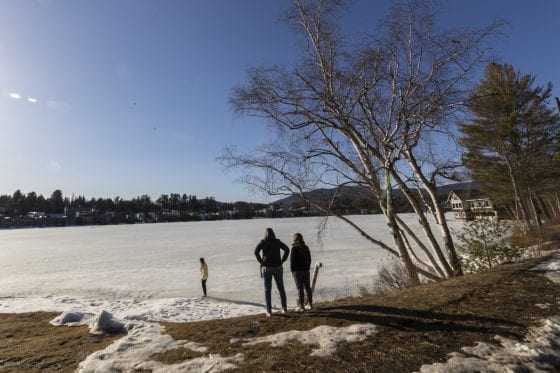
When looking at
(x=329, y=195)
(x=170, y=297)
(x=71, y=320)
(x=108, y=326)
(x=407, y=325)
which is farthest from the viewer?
(x=170, y=297)

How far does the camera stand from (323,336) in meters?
4.19

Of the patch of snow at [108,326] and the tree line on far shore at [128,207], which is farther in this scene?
the tree line on far shore at [128,207]

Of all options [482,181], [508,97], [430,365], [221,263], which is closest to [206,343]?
[430,365]

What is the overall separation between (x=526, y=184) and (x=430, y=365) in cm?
1997

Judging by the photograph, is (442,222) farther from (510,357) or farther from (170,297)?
(170,297)

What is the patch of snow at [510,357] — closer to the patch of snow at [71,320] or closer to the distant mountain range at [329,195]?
the distant mountain range at [329,195]

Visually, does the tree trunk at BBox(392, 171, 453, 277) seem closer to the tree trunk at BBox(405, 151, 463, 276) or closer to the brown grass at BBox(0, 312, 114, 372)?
the tree trunk at BBox(405, 151, 463, 276)

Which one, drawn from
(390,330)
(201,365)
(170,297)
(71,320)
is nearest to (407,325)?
(390,330)

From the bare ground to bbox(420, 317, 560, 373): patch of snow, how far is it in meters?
0.12

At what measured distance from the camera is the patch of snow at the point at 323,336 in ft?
13.0

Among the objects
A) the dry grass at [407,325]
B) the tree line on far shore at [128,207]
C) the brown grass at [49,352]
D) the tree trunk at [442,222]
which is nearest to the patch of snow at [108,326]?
the brown grass at [49,352]

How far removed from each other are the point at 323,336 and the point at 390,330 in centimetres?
89

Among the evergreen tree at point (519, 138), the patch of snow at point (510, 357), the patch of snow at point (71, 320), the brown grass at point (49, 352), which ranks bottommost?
the patch of snow at point (71, 320)

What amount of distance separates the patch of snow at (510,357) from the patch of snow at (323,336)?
1049 mm
